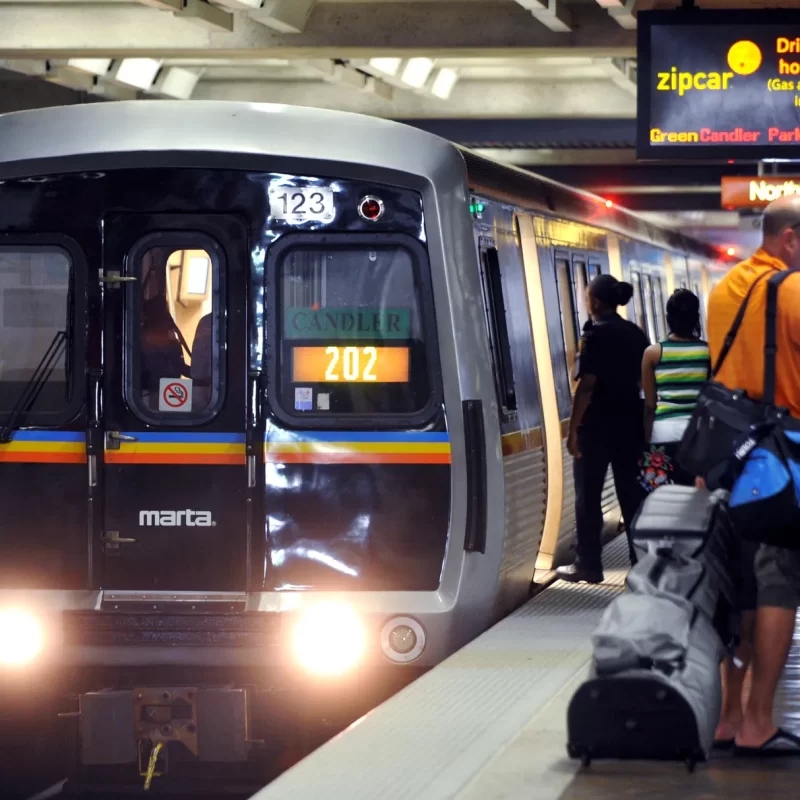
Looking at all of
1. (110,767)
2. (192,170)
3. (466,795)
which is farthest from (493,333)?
(466,795)

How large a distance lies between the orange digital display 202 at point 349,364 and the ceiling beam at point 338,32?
25.4 ft

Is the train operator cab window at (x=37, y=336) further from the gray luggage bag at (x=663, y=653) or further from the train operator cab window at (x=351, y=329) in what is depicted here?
the gray luggage bag at (x=663, y=653)

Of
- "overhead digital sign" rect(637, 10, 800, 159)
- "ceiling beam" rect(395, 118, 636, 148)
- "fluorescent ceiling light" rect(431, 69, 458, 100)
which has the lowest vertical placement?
"overhead digital sign" rect(637, 10, 800, 159)

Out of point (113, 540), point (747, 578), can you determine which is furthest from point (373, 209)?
point (747, 578)

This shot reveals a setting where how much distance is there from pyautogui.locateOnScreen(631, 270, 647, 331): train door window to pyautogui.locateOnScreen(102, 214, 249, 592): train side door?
23.8 ft

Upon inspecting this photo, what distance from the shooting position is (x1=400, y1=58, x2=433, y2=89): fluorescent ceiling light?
1805 cm

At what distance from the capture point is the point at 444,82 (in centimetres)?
1944

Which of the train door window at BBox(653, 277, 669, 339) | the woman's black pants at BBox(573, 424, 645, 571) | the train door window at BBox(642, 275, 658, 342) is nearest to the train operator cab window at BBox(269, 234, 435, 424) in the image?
the woman's black pants at BBox(573, 424, 645, 571)

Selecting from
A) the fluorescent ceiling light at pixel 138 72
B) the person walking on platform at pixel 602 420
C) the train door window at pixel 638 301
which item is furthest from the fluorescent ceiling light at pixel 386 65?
the person walking on platform at pixel 602 420

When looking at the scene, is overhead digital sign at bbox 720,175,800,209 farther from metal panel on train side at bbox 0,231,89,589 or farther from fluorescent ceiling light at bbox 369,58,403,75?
metal panel on train side at bbox 0,231,89,589

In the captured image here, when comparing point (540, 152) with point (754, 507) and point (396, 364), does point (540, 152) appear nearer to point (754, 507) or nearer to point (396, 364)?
point (396, 364)

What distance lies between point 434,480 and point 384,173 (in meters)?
1.25

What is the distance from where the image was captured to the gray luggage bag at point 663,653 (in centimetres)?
517

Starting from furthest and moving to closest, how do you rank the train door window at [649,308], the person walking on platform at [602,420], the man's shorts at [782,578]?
1. the train door window at [649,308]
2. the person walking on platform at [602,420]
3. the man's shorts at [782,578]
